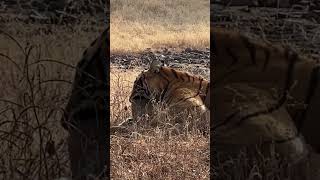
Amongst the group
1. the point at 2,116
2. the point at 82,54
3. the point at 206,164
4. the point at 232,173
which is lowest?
the point at 206,164

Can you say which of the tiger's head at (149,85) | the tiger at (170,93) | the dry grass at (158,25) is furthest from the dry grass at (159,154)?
the dry grass at (158,25)

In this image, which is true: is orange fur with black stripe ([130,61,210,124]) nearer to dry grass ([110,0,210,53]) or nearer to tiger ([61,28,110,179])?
tiger ([61,28,110,179])

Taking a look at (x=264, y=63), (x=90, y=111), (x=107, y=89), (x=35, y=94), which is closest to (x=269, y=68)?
(x=264, y=63)

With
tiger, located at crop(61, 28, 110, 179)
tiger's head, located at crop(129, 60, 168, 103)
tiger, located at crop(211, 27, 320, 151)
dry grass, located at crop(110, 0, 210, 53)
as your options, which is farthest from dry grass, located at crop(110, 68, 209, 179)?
dry grass, located at crop(110, 0, 210, 53)

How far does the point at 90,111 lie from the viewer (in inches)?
141

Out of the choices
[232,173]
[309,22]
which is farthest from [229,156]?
[309,22]

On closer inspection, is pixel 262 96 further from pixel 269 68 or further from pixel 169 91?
pixel 169 91

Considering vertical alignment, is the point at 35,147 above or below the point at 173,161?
above

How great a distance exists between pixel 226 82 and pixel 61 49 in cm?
82

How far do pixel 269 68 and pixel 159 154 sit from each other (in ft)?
6.62

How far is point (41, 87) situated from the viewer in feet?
11.8

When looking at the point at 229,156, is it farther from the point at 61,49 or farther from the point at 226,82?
the point at 61,49

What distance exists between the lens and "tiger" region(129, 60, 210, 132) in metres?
6.50

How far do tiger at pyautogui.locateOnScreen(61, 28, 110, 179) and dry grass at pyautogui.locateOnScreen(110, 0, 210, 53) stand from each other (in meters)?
10.7
